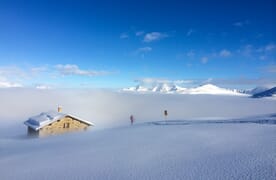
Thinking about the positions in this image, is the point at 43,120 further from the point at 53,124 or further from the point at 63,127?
the point at 63,127

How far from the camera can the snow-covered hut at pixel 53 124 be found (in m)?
29.8

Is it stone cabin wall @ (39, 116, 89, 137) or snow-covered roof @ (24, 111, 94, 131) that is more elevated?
snow-covered roof @ (24, 111, 94, 131)

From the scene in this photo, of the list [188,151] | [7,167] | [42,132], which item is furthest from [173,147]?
[42,132]

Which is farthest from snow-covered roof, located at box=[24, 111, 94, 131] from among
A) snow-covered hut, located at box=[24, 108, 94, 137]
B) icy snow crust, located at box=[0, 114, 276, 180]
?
icy snow crust, located at box=[0, 114, 276, 180]

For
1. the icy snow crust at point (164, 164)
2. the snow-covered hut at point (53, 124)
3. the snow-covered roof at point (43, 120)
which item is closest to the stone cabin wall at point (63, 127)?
the snow-covered hut at point (53, 124)

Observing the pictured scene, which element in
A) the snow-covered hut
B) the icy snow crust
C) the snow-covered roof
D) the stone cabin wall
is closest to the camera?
the icy snow crust

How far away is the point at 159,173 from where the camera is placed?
7.37 meters

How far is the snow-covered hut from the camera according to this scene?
29750 mm

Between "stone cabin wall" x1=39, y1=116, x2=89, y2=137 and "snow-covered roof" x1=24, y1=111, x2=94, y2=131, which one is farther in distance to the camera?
"stone cabin wall" x1=39, y1=116, x2=89, y2=137

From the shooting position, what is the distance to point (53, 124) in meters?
31.3

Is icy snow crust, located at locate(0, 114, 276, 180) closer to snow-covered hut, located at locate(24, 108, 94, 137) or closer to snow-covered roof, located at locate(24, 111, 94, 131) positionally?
snow-covered roof, located at locate(24, 111, 94, 131)

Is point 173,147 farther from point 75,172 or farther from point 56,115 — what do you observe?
point 56,115

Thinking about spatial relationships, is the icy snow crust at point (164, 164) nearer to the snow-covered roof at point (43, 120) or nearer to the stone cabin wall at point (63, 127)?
the snow-covered roof at point (43, 120)

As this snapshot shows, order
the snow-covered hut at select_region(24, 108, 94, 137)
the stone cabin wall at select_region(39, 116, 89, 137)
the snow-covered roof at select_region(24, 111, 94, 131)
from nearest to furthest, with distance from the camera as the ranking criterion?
the snow-covered roof at select_region(24, 111, 94, 131)
the snow-covered hut at select_region(24, 108, 94, 137)
the stone cabin wall at select_region(39, 116, 89, 137)
